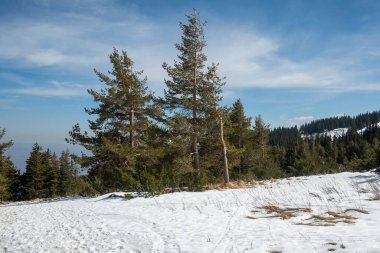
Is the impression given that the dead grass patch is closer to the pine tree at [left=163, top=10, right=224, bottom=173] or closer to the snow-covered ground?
the snow-covered ground

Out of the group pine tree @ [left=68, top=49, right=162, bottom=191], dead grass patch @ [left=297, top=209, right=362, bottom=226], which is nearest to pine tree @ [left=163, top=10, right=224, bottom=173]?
pine tree @ [left=68, top=49, right=162, bottom=191]

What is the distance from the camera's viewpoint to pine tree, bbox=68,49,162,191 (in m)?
22.6

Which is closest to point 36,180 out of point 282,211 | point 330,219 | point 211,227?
point 211,227

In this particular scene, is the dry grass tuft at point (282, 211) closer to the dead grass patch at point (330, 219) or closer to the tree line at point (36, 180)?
the dead grass patch at point (330, 219)

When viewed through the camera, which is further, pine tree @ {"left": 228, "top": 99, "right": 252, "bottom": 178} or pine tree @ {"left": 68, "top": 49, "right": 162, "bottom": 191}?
pine tree @ {"left": 228, "top": 99, "right": 252, "bottom": 178}

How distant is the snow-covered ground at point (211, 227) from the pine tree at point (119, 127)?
32.1 ft

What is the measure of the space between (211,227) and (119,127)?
16080mm

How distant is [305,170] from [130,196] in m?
18.8

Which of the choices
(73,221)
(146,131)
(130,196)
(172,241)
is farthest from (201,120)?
(172,241)

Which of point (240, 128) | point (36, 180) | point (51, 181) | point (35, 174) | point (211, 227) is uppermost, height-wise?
point (240, 128)

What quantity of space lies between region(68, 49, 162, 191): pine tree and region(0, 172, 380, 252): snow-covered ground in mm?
9795

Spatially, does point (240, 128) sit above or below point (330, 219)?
above

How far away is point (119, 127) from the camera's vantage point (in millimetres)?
23125

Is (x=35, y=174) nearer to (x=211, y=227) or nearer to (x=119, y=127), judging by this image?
(x=119, y=127)
